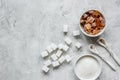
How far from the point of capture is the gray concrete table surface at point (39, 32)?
1.95m

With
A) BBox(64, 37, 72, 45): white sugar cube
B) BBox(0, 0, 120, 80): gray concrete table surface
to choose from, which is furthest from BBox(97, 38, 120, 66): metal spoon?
BBox(64, 37, 72, 45): white sugar cube

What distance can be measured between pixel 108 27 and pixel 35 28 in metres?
0.32

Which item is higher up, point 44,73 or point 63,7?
point 63,7

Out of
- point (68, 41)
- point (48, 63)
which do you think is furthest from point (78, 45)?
point (48, 63)

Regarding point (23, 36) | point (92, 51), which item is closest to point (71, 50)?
point (92, 51)

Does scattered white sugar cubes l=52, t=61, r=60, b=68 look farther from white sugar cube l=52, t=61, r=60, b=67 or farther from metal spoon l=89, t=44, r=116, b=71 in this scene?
metal spoon l=89, t=44, r=116, b=71

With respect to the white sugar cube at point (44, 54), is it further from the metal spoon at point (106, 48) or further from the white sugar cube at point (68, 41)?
the metal spoon at point (106, 48)

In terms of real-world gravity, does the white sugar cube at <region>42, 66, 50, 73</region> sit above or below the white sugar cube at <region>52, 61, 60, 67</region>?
below

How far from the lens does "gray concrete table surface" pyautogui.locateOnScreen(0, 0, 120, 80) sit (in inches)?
76.9

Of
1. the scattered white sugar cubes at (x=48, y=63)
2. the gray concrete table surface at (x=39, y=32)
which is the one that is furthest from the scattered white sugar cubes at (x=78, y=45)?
the scattered white sugar cubes at (x=48, y=63)

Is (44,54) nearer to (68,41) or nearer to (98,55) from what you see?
(68,41)

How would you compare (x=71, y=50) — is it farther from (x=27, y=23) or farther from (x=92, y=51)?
(x=27, y=23)

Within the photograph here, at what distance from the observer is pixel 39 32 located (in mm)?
1985

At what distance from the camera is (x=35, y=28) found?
199cm
